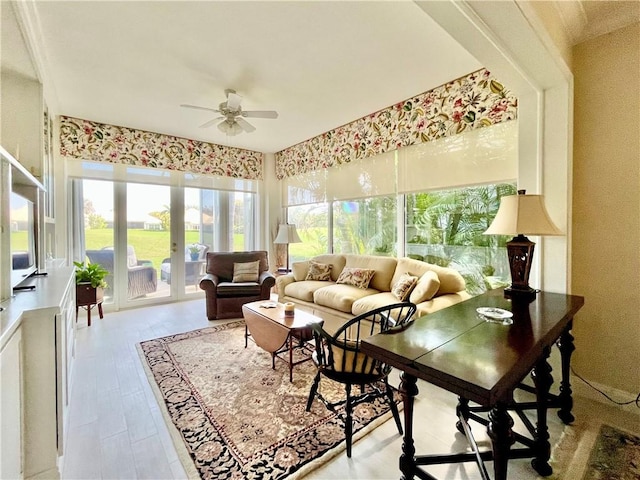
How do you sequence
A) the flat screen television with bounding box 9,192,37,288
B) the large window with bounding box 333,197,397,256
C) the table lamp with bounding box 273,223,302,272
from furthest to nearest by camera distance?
the table lamp with bounding box 273,223,302,272 < the large window with bounding box 333,197,397,256 < the flat screen television with bounding box 9,192,37,288

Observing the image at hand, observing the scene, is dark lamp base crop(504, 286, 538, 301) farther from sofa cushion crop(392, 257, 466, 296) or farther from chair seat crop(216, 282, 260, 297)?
chair seat crop(216, 282, 260, 297)

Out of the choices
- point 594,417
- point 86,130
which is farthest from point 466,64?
point 86,130

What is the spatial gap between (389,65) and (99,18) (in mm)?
2343

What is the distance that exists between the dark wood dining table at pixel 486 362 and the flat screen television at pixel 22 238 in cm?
200

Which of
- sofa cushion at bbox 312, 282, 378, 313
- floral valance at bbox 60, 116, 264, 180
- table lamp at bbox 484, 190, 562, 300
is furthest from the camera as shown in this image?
floral valance at bbox 60, 116, 264, 180

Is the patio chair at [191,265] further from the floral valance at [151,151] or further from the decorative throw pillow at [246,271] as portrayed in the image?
the floral valance at [151,151]

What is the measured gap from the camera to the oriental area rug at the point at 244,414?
5.27 ft

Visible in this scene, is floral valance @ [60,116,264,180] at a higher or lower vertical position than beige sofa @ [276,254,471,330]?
higher

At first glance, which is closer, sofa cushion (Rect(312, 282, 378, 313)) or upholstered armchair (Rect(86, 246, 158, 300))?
sofa cushion (Rect(312, 282, 378, 313))

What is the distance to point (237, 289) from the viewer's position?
13.6ft

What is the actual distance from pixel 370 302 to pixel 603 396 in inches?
72.8

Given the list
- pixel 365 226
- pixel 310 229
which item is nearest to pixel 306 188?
pixel 310 229

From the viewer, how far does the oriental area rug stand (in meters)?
1.61

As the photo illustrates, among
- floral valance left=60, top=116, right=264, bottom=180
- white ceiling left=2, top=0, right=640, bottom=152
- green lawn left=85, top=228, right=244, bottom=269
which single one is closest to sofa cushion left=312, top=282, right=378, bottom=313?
white ceiling left=2, top=0, right=640, bottom=152
